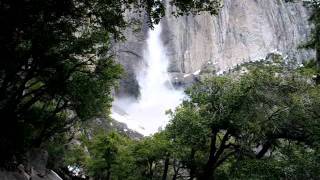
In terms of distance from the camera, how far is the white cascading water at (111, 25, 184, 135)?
15575 centimetres

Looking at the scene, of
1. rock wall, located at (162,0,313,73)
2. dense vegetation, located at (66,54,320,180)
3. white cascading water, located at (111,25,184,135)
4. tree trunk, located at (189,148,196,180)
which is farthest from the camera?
rock wall, located at (162,0,313,73)

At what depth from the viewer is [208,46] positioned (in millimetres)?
169750

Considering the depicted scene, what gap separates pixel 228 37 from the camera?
576 feet

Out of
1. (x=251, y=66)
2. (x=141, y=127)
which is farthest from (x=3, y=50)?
(x=141, y=127)

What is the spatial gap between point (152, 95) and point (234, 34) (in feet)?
126

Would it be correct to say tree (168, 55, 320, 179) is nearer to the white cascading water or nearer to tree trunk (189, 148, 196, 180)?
tree trunk (189, 148, 196, 180)

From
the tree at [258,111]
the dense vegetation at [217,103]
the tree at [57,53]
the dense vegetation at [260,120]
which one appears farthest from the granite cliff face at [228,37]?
the tree at [258,111]

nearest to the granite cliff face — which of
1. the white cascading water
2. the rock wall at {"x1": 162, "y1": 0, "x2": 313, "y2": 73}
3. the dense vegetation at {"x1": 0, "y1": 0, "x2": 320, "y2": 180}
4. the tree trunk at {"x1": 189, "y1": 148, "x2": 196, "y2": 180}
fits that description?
the rock wall at {"x1": 162, "y1": 0, "x2": 313, "y2": 73}

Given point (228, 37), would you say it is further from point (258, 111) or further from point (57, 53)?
point (57, 53)

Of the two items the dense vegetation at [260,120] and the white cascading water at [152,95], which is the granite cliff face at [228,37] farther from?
the dense vegetation at [260,120]

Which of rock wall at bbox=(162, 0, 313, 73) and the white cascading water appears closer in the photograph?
the white cascading water

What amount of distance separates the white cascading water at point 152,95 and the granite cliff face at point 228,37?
3.16 meters

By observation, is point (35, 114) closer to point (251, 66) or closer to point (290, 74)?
point (251, 66)

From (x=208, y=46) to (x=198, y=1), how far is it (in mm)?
158679
